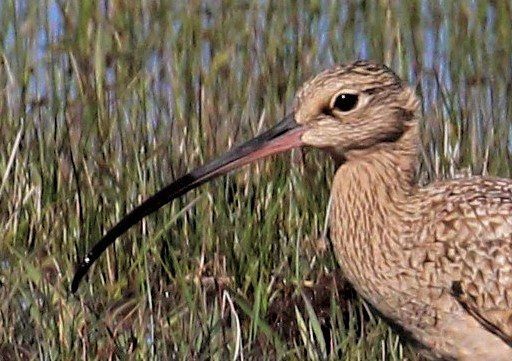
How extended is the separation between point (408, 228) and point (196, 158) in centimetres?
177

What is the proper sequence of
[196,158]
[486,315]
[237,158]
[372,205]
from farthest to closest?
[196,158] < [372,205] < [237,158] < [486,315]

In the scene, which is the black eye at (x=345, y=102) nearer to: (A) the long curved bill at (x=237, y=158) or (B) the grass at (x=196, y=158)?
(A) the long curved bill at (x=237, y=158)

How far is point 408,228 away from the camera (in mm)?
6867

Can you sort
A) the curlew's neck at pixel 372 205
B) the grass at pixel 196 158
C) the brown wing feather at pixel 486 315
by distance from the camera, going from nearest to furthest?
the brown wing feather at pixel 486 315 → the curlew's neck at pixel 372 205 → the grass at pixel 196 158

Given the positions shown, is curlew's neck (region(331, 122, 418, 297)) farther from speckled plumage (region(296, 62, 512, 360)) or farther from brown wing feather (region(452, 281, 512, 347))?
brown wing feather (region(452, 281, 512, 347))

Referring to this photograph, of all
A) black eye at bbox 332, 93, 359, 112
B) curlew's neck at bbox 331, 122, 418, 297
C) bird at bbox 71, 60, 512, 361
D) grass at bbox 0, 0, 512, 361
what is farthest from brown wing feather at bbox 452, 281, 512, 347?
black eye at bbox 332, 93, 359, 112

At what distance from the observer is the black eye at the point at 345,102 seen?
6.74 metres

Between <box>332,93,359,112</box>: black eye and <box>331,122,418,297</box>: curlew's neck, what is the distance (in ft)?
0.63

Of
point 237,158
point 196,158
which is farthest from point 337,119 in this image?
point 196,158

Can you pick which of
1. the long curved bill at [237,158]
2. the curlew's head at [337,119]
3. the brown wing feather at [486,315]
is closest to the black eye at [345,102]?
the curlew's head at [337,119]

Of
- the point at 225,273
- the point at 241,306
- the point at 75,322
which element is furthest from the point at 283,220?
the point at 75,322

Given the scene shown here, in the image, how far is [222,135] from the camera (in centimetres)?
869

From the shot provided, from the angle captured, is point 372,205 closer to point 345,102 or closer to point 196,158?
point 345,102

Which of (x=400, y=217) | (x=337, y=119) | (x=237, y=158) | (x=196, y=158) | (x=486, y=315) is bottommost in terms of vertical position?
(x=486, y=315)
